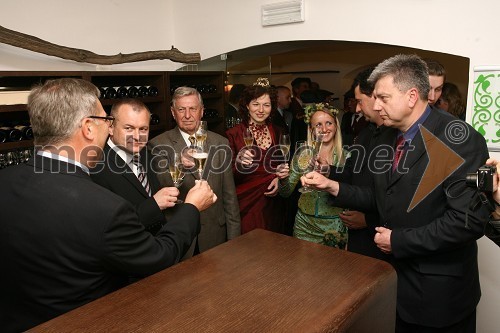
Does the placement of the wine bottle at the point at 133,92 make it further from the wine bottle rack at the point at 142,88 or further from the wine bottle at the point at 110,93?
the wine bottle at the point at 110,93

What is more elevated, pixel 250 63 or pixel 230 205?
pixel 250 63

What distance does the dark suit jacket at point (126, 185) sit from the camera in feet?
7.04

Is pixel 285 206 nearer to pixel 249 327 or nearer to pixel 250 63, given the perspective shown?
pixel 250 63

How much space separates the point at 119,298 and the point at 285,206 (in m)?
2.91

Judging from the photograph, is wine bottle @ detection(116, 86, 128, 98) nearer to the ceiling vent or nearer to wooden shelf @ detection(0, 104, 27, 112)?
wooden shelf @ detection(0, 104, 27, 112)

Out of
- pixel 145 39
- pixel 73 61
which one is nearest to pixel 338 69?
pixel 145 39

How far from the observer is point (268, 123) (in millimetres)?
3707

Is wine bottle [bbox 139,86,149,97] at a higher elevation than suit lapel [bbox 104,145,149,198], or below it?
higher

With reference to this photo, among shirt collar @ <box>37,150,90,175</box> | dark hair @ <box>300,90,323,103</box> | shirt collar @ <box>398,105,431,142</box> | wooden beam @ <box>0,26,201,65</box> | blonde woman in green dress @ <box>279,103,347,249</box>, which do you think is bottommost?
blonde woman in green dress @ <box>279,103,347,249</box>

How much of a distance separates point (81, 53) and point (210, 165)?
1858 millimetres

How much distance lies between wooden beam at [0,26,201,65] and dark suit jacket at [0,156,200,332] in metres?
2.34

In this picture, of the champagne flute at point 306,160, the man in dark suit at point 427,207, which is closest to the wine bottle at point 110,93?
the champagne flute at point 306,160

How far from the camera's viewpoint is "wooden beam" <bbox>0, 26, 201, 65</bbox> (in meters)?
3.36

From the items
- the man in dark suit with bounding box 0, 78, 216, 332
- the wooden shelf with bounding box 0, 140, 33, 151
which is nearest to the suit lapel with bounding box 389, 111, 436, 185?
the man in dark suit with bounding box 0, 78, 216, 332
